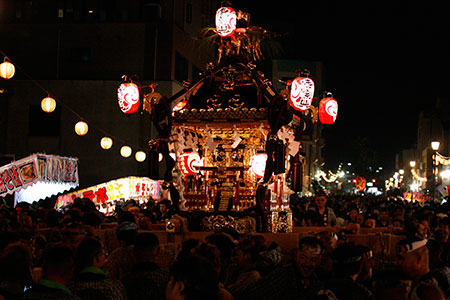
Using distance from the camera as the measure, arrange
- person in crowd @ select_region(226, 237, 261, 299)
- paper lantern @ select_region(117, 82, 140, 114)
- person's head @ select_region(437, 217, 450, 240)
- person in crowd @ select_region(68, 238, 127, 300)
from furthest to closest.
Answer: paper lantern @ select_region(117, 82, 140, 114), person's head @ select_region(437, 217, 450, 240), person in crowd @ select_region(226, 237, 261, 299), person in crowd @ select_region(68, 238, 127, 300)

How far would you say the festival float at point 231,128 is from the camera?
14.8m

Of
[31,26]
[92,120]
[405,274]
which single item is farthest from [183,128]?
[31,26]

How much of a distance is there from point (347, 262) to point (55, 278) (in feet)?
8.58

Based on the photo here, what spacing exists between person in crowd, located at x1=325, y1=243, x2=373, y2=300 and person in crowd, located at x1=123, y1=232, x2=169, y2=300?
1.74 meters

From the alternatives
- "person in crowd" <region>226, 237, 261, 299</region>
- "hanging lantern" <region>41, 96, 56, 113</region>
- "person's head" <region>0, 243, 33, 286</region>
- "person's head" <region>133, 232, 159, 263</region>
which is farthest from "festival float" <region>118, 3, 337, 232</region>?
"hanging lantern" <region>41, 96, 56, 113</region>

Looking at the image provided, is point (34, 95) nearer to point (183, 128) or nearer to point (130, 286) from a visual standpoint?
point (183, 128)

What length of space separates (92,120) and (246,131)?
20.3 meters

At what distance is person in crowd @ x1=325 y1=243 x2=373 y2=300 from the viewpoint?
5211 mm

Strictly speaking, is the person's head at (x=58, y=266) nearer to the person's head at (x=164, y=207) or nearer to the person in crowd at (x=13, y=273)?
the person in crowd at (x=13, y=273)

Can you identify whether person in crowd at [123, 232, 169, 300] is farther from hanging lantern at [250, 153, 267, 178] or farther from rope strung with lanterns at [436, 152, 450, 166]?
rope strung with lanterns at [436, 152, 450, 166]

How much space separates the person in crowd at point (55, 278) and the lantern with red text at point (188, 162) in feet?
37.0

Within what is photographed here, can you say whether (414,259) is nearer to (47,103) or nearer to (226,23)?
(226,23)

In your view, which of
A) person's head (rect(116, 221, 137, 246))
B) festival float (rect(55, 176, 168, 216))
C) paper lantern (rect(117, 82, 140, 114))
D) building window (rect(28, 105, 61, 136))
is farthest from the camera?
building window (rect(28, 105, 61, 136))

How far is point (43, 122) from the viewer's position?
35.2m
